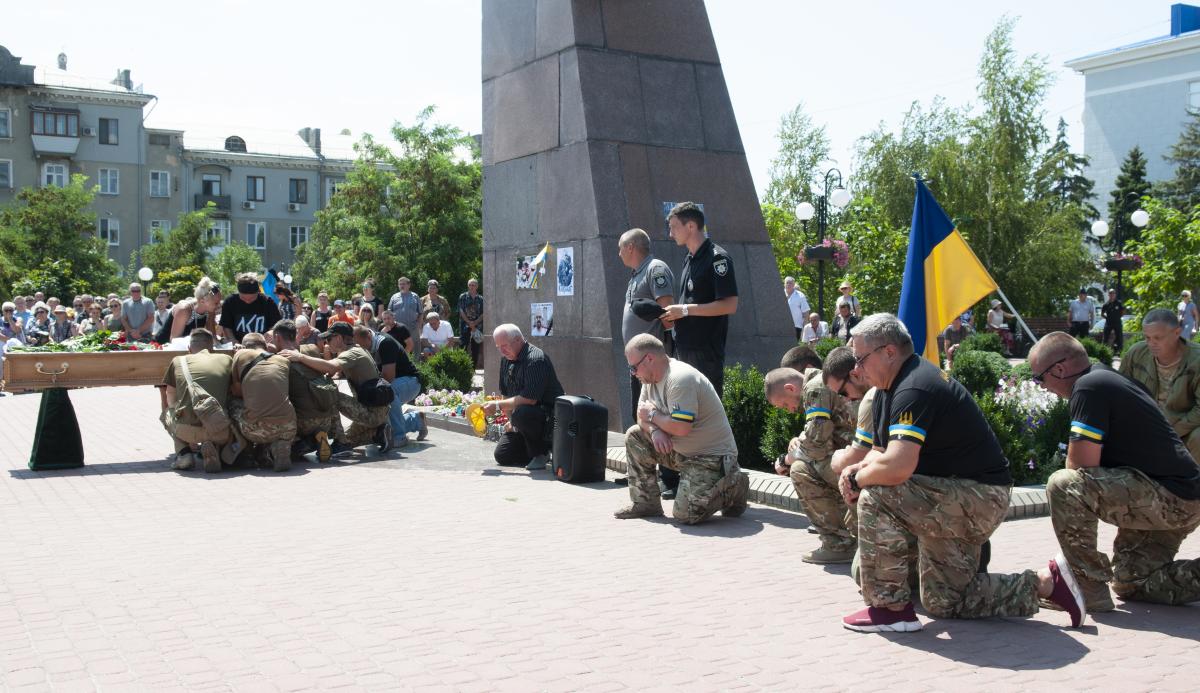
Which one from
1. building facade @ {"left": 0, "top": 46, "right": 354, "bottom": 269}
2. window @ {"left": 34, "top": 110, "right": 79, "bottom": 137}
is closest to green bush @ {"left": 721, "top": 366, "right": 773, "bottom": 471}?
building facade @ {"left": 0, "top": 46, "right": 354, "bottom": 269}

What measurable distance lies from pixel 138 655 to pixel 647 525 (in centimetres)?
365

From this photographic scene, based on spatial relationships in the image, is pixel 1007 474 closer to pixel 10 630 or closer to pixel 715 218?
pixel 10 630

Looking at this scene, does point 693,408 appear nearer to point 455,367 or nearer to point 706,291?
point 706,291

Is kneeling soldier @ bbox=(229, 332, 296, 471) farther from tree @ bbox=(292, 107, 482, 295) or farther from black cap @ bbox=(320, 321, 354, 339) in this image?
tree @ bbox=(292, 107, 482, 295)

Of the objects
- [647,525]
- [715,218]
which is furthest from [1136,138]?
[647,525]

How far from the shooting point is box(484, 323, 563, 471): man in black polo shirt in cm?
978

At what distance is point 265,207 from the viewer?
245ft

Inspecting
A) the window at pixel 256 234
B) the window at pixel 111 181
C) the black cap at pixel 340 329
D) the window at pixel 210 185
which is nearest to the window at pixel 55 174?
the window at pixel 111 181

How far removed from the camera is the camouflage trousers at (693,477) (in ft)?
24.3

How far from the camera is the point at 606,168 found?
11438mm

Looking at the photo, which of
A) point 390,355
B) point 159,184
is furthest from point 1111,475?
point 159,184

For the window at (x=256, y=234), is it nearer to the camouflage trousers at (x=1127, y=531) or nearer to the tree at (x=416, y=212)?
the tree at (x=416, y=212)

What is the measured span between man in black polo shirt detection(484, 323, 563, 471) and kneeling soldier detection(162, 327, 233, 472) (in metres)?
2.44

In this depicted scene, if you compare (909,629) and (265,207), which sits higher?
(265,207)
